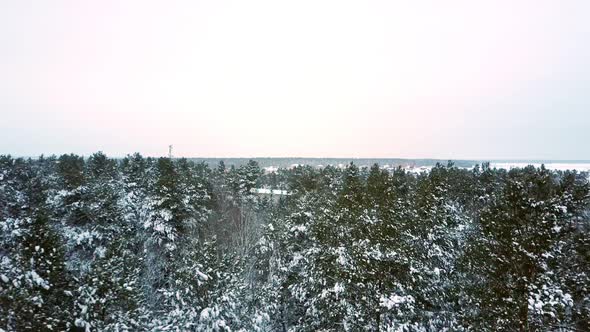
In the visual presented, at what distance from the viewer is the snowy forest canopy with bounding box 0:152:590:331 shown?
9492mm

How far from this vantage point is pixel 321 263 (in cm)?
1688

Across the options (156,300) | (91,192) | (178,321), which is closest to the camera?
(178,321)

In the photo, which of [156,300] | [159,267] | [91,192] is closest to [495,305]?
[156,300]

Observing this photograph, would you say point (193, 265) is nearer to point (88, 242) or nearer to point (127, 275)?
point (127, 275)

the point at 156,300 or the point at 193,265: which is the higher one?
the point at 193,265

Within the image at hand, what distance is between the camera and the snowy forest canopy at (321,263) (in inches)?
374

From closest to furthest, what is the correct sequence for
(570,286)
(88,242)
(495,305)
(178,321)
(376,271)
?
(570,286) < (495,305) < (178,321) < (376,271) < (88,242)

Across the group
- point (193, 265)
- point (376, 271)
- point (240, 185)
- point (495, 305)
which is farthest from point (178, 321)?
point (240, 185)

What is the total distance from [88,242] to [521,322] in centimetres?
2083

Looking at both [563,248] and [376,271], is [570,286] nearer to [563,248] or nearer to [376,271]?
[563,248]

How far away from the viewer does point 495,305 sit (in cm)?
1084

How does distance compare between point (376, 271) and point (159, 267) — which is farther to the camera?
point (159, 267)

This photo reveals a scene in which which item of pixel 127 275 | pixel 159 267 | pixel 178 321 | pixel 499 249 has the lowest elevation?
pixel 159 267

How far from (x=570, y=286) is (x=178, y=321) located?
1241cm
